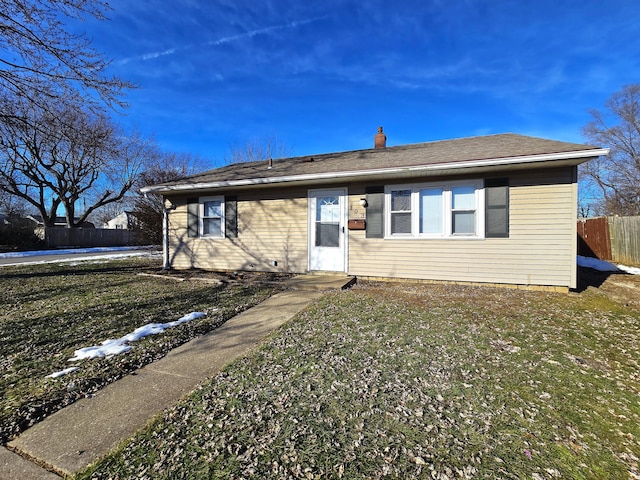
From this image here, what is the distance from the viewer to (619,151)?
21.8 meters

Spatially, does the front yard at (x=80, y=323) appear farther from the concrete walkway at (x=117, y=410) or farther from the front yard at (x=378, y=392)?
the concrete walkway at (x=117, y=410)

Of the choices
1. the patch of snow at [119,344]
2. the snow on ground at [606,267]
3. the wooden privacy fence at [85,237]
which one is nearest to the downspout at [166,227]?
the patch of snow at [119,344]

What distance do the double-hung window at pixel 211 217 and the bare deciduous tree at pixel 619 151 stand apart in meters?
27.1

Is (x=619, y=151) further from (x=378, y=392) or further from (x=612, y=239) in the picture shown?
(x=378, y=392)

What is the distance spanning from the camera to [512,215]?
20.6ft

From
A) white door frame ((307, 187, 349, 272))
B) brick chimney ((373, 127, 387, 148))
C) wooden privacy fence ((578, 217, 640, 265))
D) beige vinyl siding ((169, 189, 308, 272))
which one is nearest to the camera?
white door frame ((307, 187, 349, 272))

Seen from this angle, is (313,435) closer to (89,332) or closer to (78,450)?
(78,450)

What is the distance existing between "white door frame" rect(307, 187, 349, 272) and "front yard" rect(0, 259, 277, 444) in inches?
67.1

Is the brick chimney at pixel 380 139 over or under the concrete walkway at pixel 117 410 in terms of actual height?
over

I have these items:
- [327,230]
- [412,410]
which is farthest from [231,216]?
[412,410]

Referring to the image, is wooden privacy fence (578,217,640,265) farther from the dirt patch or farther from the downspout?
the downspout

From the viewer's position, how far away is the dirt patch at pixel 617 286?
5.41 m

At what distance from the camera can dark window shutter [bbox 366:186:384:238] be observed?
283 inches

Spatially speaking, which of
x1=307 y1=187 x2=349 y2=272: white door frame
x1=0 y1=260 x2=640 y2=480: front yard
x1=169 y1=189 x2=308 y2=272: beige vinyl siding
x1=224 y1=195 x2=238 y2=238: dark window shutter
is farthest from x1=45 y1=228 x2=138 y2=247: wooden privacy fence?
x1=0 y1=260 x2=640 y2=480: front yard
